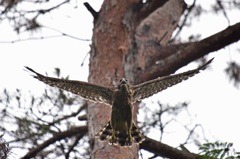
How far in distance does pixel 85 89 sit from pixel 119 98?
0.30m

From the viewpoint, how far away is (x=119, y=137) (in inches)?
163

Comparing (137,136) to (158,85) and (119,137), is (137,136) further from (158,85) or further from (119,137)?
(158,85)

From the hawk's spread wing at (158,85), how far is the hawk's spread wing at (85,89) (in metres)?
0.22

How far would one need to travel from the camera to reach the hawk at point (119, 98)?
4039 millimetres

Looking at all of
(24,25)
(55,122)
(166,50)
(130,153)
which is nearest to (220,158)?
(130,153)

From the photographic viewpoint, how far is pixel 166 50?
5613 millimetres

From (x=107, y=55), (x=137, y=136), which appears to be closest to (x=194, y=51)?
(x=107, y=55)

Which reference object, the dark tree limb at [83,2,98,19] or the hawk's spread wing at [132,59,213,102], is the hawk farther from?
the dark tree limb at [83,2,98,19]

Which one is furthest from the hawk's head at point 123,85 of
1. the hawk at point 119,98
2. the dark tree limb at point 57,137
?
the dark tree limb at point 57,137

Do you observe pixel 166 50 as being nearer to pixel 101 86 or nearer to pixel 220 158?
pixel 101 86

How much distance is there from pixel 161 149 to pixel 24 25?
2453 millimetres

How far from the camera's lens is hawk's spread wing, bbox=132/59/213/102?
4191 mm

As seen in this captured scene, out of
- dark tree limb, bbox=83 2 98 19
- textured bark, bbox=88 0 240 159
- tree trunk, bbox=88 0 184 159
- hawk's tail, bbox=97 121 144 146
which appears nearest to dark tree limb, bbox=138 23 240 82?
textured bark, bbox=88 0 240 159

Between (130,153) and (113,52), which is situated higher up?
(113,52)
